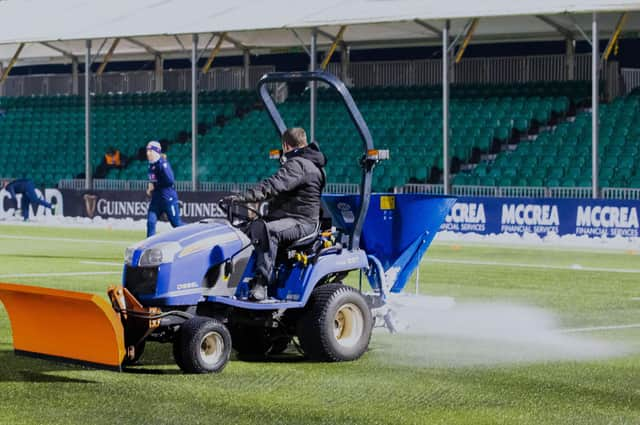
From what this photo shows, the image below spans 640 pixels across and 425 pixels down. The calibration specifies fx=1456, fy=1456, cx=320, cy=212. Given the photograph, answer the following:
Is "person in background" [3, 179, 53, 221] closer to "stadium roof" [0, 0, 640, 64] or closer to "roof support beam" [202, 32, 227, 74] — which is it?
"stadium roof" [0, 0, 640, 64]

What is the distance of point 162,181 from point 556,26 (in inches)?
621

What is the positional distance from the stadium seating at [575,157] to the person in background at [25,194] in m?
11.8

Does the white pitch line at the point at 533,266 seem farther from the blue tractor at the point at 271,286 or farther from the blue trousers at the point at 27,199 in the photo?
the blue trousers at the point at 27,199

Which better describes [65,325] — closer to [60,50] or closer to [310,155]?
[310,155]

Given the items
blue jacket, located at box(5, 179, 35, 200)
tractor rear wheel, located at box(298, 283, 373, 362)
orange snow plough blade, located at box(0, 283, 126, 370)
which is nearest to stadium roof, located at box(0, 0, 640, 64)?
blue jacket, located at box(5, 179, 35, 200)

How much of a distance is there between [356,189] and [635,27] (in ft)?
24.8

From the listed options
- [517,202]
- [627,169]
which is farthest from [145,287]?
[627,169]

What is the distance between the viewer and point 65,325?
1016 cm

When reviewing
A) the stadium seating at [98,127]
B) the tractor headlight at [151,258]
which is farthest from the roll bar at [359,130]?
the stadium seating at [98,127]

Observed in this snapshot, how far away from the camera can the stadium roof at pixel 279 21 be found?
30.0 metres

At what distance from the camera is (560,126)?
34.0 meters

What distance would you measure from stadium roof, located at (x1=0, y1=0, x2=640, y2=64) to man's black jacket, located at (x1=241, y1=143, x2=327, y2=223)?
17.1m

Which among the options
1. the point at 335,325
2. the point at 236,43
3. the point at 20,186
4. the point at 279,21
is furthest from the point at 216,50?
the point at 335,325

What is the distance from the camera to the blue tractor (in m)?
10.2
